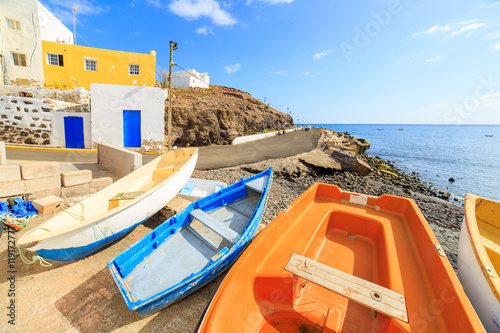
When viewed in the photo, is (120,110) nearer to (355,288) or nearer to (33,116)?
(33,116)

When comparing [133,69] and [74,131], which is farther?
[133,69]

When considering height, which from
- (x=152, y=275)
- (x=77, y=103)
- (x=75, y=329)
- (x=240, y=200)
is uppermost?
(x=77, y=103)

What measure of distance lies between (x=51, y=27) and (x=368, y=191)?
101 ft

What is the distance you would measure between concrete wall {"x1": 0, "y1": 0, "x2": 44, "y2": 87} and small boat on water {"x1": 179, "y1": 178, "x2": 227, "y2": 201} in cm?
2043

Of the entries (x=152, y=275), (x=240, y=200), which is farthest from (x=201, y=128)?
(x=152, y=275)

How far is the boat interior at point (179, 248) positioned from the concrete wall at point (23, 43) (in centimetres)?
2250

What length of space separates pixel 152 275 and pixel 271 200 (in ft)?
16.6

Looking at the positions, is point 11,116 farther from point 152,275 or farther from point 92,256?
point 152,275

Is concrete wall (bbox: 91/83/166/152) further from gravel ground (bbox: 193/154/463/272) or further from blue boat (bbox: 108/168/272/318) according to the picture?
blue boat (bbox: 108/168/272/318)

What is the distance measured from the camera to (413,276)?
2.70 m

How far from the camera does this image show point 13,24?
1672 cm

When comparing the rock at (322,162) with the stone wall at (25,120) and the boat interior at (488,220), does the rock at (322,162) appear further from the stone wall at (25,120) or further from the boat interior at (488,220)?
the stone wall at (25,120)

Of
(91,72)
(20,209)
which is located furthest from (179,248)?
(91,72)

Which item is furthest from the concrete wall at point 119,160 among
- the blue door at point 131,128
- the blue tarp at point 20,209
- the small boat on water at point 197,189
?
the blue door at point 131,128
